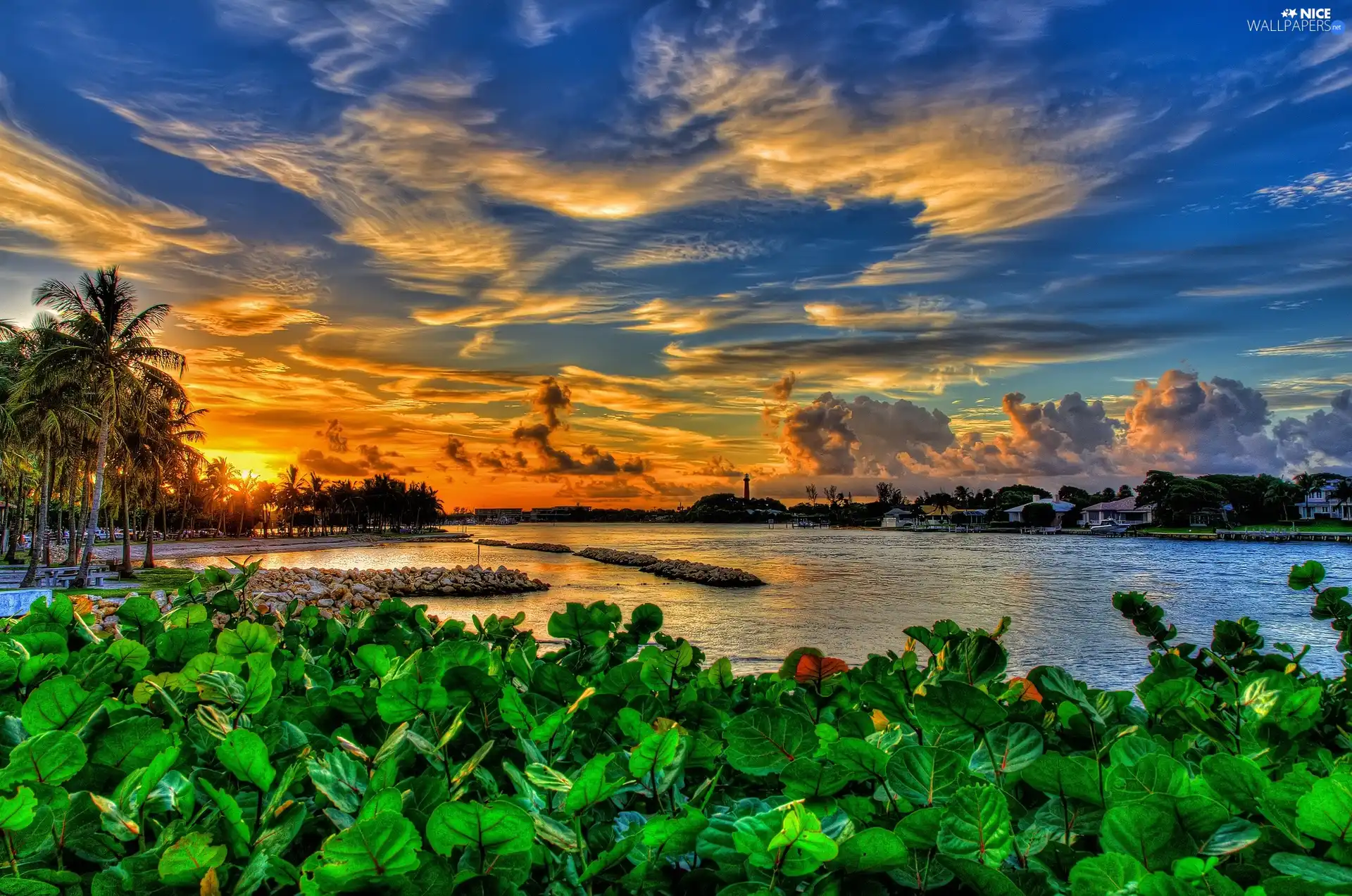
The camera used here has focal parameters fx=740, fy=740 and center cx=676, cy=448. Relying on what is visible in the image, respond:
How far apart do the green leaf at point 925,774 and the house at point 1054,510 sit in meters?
142

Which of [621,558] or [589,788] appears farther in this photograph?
[621,558]

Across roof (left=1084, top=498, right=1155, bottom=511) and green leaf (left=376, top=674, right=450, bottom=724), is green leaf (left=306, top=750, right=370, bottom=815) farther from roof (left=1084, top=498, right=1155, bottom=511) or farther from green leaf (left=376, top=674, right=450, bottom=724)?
roof (left=1084, top=498, right=1155, bottom=511)

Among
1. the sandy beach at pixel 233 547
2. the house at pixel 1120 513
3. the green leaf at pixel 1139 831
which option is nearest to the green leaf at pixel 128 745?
the green leaf at pixel 1139 831

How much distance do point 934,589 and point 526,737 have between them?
119 ft

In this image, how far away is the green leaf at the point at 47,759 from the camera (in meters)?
0.82

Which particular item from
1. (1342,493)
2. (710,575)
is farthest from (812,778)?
(1342,493)

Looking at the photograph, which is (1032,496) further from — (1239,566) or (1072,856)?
(1072,856)

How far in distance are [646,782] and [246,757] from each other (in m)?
0.46

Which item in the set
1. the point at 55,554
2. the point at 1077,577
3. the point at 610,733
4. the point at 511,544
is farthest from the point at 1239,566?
the point at 55,554

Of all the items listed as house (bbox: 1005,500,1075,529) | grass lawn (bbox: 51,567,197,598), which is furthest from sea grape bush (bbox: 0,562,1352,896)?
house (bbox: 1005,500,1075,529)

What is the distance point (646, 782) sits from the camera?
0.93 meters

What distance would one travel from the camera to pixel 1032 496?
485 ft

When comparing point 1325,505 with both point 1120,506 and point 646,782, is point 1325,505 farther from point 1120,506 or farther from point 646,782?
point 646,782

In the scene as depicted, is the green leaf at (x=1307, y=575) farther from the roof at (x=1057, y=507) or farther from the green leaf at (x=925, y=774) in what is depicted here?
the roof at (x=1057, y=507)
